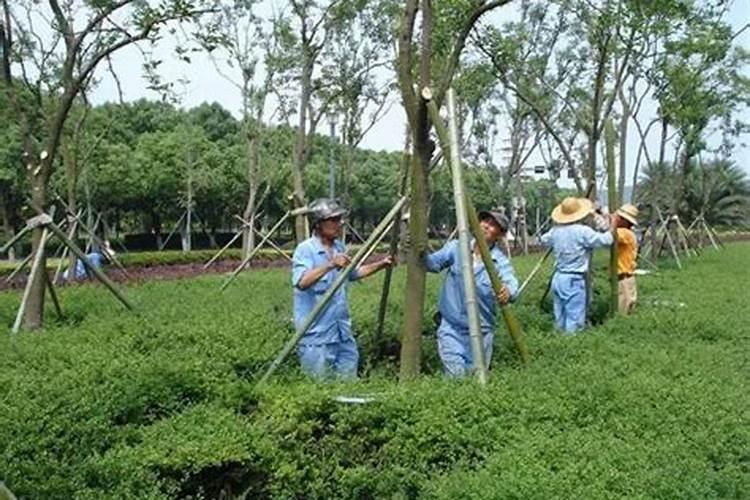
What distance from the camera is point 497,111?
27.3 meters

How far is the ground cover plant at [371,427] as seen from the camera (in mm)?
3441

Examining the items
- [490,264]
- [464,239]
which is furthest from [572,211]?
[464,239]

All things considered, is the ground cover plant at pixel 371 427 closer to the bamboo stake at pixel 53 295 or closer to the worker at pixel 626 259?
the bamboo stake at pixel 53 295

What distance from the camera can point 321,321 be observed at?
5492 mm

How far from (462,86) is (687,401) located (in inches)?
673

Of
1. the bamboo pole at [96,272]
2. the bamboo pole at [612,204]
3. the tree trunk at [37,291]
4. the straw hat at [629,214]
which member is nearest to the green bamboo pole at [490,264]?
the bamboo pole at [612,204]

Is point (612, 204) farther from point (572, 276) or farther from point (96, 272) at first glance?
point (96, 272)

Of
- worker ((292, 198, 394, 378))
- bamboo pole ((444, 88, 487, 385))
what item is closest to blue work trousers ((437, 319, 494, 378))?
bamboo pole ((444, 88, 487, 385))

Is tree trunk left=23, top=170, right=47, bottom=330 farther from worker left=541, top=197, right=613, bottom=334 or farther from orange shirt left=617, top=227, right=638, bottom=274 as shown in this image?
orange shirt left=617, top=227, right=638, bottom=274

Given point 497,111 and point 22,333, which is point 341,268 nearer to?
point 22,333

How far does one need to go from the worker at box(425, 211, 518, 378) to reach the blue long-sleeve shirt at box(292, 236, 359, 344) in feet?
1.92

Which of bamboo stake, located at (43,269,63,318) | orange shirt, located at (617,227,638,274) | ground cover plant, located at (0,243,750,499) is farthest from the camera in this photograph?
orange shirt, located at (617,227,638,274)

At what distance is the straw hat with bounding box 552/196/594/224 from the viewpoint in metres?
8.14

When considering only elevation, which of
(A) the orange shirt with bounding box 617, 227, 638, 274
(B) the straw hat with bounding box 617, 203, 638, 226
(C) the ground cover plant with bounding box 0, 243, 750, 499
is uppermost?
(B) the straw hat with bounding box 617, 203, 638, 226
